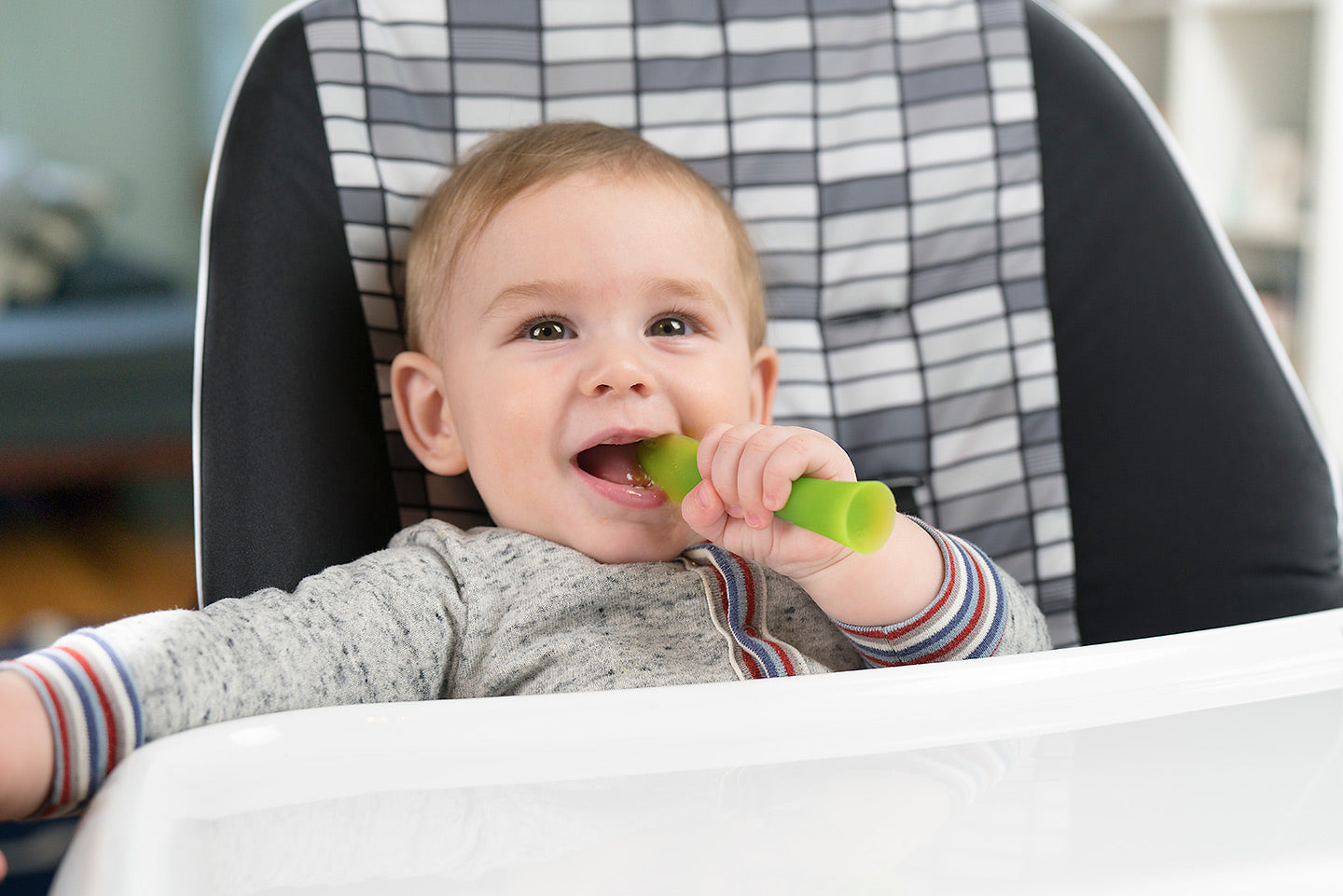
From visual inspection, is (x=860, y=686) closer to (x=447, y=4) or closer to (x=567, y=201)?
(x=567, y=201)

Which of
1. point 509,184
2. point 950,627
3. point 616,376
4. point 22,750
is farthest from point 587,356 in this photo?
point 22,750

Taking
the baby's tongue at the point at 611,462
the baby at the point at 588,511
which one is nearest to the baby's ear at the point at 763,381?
the baby at the point at 588,511

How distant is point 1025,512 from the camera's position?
1019mm

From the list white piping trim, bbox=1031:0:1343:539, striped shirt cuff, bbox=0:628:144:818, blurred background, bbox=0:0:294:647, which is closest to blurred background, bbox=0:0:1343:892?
blurred background, bbox=0:0:294:647

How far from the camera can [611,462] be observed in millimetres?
862

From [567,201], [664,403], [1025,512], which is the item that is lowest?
[1025,512]

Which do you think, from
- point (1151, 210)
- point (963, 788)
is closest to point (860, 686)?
point (963, 788)

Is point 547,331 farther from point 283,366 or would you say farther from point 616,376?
point 283,366

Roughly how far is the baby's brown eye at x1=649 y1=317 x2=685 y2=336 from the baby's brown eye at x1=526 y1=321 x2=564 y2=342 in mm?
67

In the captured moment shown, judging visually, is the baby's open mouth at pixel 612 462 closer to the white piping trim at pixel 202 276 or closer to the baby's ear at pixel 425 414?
the baby's ear at pixel 425 414

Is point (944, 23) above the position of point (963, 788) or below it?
above

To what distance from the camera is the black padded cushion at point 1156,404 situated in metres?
0.92

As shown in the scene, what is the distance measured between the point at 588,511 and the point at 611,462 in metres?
0.05

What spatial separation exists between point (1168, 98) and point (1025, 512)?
2.13m
